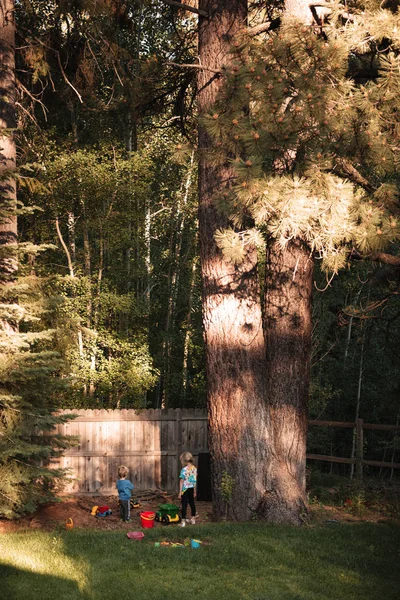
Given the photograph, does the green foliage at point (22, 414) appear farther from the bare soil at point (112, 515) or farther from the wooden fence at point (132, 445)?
the wooden fence at point (132, 445)

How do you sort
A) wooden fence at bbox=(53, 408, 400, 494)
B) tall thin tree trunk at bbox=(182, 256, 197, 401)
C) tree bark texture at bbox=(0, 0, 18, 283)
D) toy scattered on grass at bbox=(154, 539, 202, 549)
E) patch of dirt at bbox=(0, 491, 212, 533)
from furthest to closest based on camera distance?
tall thin tree trunk at bbox=(182, 256, 197, 401) < wooden fence at bbox=(53, 408, 400, 494) < tree bark texture at bbox=(0, 0, 18, 283) < patch of dirt at bbox=(0, 491, 212, 533) < toy scattered on grass at bbox=(154, 539, 202, 549)

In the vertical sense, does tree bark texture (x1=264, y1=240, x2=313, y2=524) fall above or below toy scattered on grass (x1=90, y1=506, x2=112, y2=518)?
above

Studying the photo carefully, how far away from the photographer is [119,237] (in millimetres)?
17953

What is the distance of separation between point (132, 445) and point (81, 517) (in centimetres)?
328

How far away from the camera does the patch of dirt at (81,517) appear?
960 centimetres

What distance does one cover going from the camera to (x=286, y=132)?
7.59 m

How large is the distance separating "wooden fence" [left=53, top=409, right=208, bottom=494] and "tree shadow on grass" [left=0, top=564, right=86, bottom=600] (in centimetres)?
605

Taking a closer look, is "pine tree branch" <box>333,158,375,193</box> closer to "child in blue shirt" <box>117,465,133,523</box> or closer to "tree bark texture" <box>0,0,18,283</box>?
"tree bark texture" <box>0,0,18,283</box>

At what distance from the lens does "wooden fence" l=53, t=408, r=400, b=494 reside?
13156 mm

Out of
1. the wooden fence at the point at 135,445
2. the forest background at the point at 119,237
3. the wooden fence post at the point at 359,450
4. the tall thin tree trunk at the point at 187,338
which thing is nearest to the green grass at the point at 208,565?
the forest background at the point at 119,237

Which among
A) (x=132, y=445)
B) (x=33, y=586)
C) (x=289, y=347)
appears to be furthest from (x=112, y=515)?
(x=33, y=586)

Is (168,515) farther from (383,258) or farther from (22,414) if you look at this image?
(383,258)

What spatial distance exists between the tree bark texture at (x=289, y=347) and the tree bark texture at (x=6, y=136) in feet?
12.2

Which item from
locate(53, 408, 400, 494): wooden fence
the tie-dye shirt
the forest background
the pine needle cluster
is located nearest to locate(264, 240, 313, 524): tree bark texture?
the forest background
